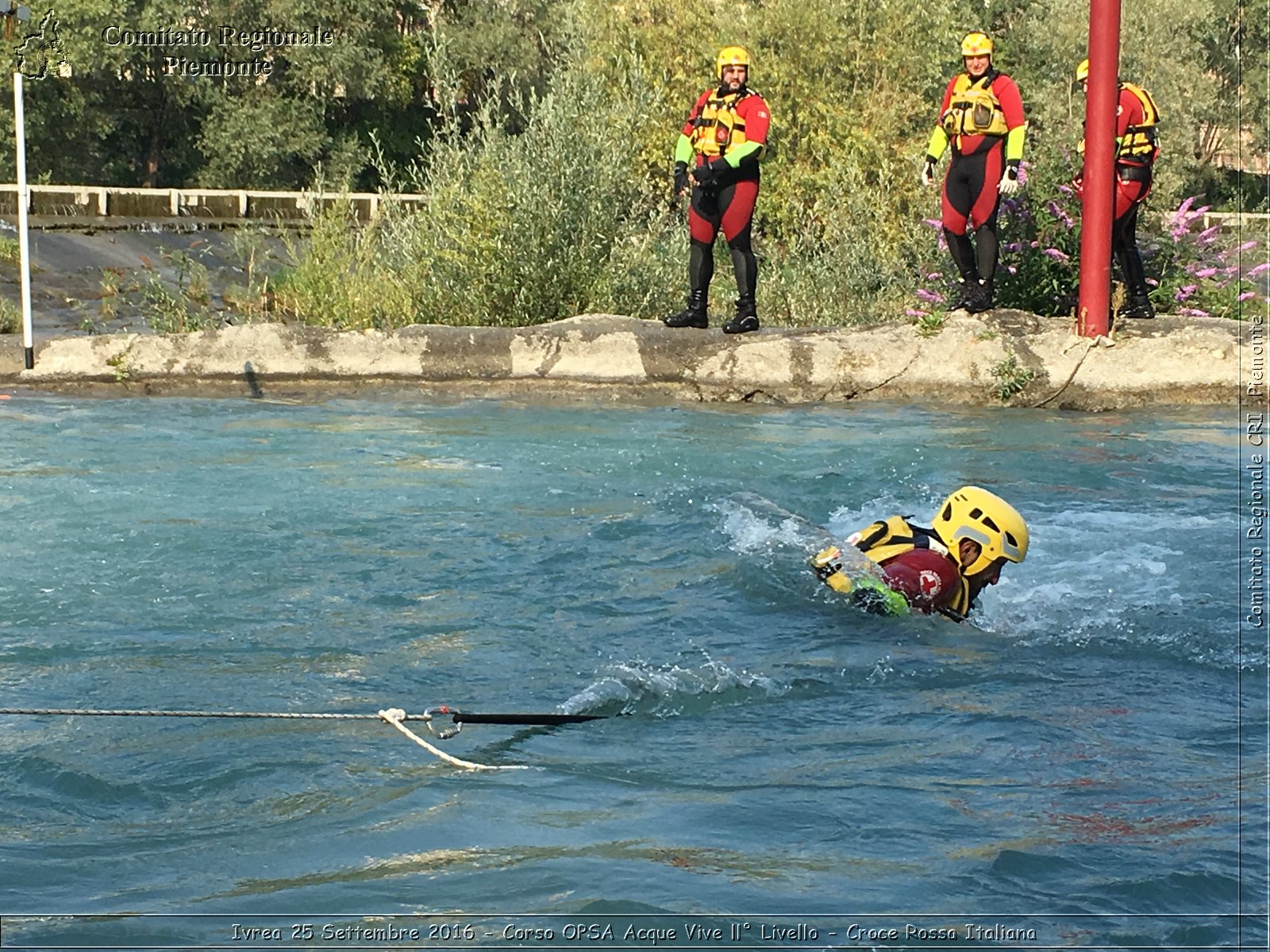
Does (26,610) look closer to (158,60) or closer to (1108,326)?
(1108,326)

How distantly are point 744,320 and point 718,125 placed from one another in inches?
54.0

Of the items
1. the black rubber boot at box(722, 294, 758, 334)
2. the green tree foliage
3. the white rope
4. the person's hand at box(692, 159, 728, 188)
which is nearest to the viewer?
the white rope

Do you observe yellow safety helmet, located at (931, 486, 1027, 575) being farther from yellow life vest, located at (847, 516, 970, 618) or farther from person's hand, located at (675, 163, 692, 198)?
person's hand, located at (675, 163, 692, 198)

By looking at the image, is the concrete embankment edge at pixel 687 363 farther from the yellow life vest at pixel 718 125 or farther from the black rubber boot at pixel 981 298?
the yellow life vest at pixel 718 125

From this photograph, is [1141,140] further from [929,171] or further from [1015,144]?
[929,171]

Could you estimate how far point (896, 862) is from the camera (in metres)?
4.59

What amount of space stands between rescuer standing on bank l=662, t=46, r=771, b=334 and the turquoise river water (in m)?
2.35

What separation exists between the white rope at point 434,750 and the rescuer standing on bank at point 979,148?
759 cm

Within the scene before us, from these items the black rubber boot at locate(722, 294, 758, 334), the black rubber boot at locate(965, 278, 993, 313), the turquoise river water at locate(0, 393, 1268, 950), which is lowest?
the turquoise river water at locate(0, 393, 1268, 950)

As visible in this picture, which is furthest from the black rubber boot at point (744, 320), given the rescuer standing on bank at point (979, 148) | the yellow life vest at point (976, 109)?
the yellow life vest at point (976, 109)

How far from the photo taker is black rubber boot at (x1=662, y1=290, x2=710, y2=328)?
41.6 feet

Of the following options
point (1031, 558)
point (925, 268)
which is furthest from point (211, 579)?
point (925, 268)

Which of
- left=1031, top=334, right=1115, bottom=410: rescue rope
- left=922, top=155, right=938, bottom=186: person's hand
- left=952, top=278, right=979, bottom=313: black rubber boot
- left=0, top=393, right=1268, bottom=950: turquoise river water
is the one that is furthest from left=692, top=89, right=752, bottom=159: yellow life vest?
left=1031, top=334, right=1115, bottom=410: rescue rope

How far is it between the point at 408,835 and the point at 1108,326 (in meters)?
8.86
